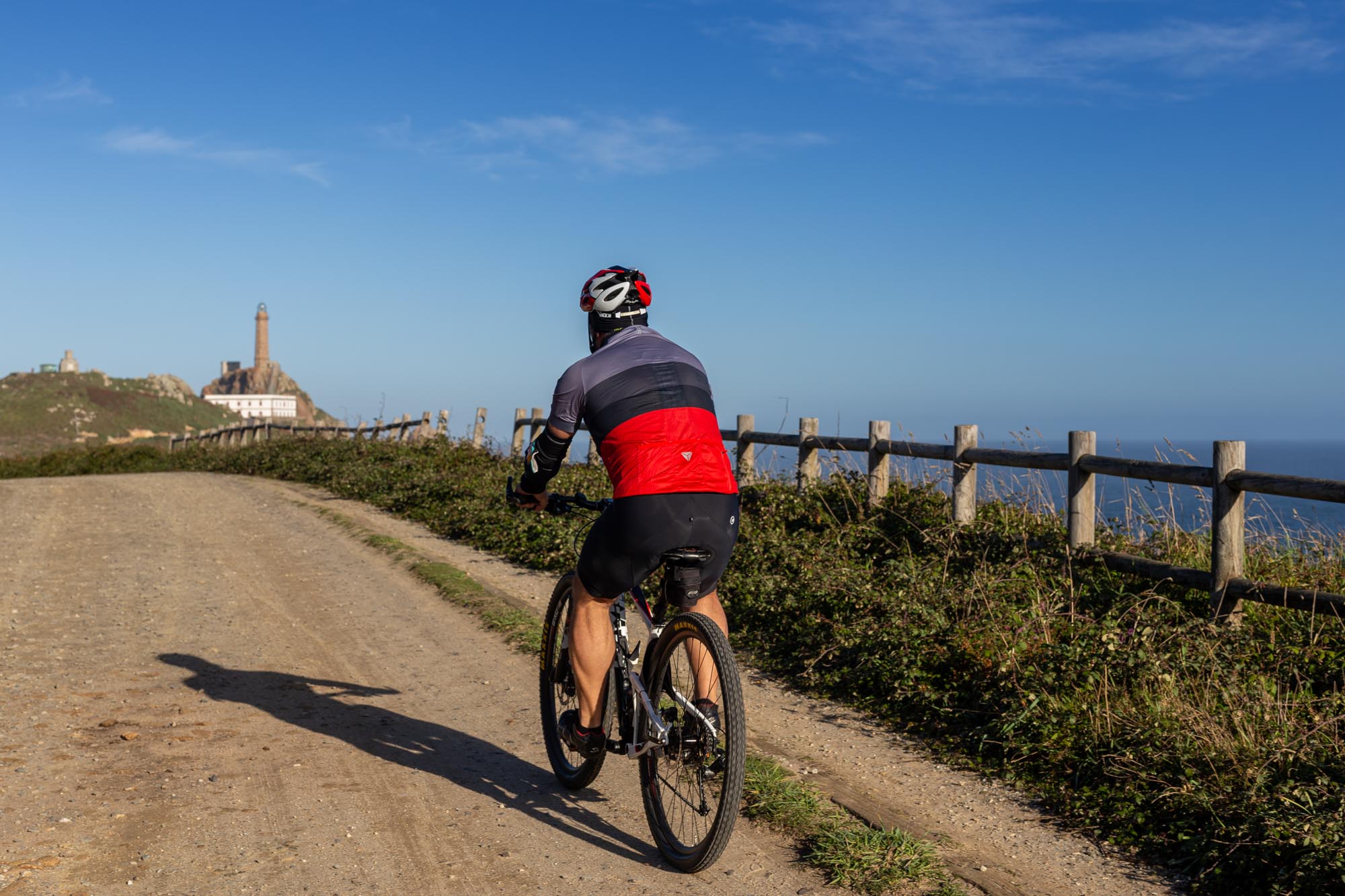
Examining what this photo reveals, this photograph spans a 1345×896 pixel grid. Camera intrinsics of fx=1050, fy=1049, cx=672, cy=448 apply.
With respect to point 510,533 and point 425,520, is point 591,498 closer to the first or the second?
point 510,533

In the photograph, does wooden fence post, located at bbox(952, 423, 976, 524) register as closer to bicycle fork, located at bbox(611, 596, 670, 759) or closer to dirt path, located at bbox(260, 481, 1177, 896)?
dirt path, located at bbox(260, 481, 1177, 896)

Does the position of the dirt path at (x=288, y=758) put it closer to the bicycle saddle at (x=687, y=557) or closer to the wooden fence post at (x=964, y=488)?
the bicycle saddle at (x=687, y=557)

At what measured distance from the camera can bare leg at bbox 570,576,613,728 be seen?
14.0 ft

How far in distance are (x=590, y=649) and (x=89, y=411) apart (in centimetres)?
16274

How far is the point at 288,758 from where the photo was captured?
208 inches

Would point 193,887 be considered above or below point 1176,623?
below

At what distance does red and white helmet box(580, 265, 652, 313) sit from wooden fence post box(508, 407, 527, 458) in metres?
15.4

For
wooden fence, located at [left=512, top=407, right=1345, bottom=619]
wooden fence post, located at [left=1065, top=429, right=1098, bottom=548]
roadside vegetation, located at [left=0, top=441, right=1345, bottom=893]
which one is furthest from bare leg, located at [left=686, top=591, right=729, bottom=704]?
wooden fence post, located at [left=1065, top=429, right=1098, bottom=548]

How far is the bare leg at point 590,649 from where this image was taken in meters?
4.28

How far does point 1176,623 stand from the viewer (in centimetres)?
686

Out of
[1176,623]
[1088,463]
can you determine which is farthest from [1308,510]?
[1176,623]

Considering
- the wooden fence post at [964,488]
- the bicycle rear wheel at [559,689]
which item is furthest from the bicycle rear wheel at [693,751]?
the wooden fence post at [964,488]

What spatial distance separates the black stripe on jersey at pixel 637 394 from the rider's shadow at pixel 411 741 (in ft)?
5.68

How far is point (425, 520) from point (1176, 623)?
11.1 m
